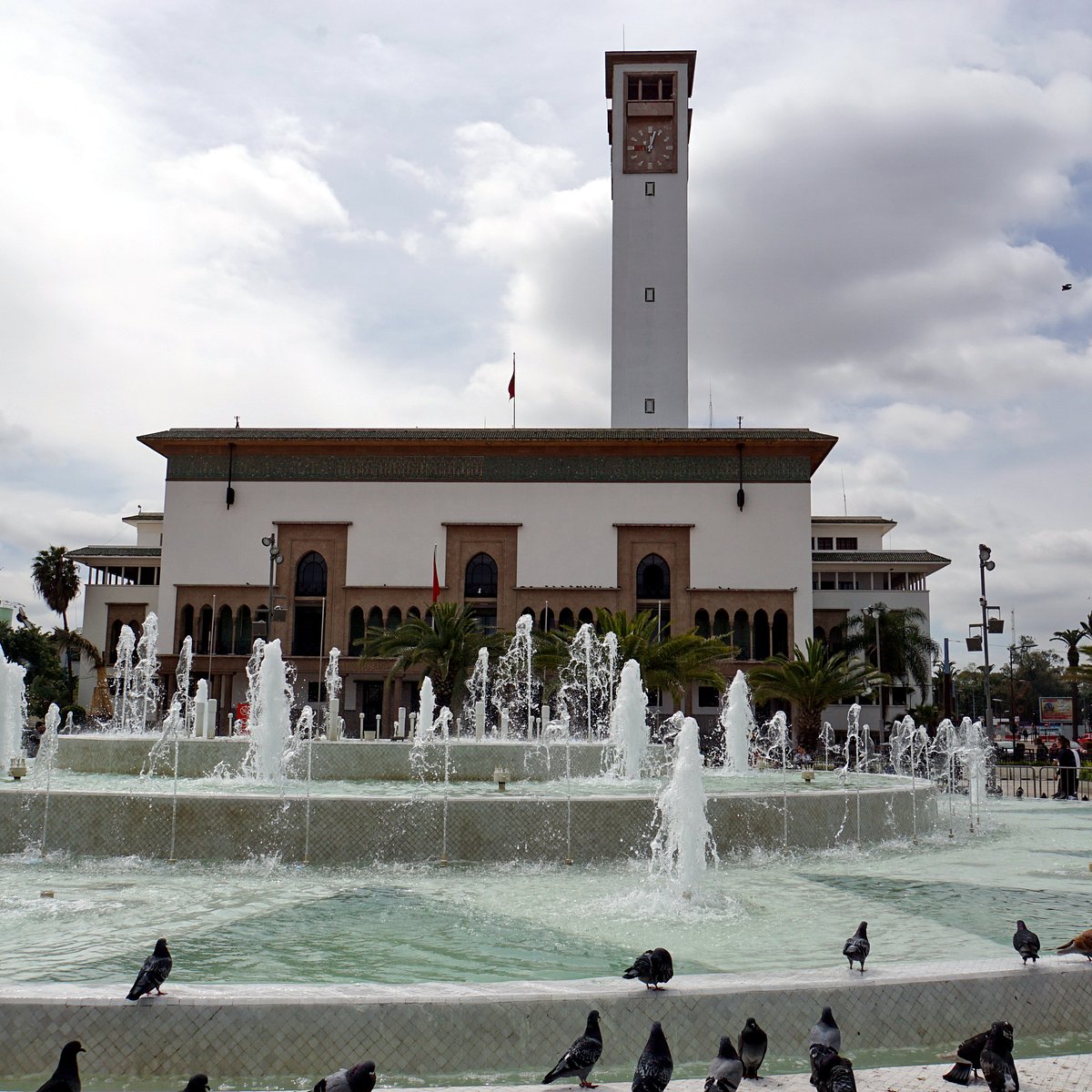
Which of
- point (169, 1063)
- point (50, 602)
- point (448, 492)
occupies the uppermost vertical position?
point (448, 492)

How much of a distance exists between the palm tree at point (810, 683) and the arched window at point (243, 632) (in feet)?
51.3

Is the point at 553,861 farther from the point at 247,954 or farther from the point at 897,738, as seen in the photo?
the point at 897,738

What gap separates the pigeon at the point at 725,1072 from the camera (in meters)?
3.36

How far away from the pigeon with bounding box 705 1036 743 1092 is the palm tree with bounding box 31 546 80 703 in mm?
43815

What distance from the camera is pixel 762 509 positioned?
3391 cm

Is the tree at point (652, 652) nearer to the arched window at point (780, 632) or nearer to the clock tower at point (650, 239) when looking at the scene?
the arched window at point (780, 632)

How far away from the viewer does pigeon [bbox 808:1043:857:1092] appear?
3.34 m

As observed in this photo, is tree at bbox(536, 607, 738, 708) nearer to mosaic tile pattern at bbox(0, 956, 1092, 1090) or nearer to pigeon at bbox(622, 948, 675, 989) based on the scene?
mosaic tile pattern at bbox(0, 956, 1092, 1090)

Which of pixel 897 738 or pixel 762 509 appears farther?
pixel 762 509

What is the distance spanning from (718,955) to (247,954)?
8.12 feet

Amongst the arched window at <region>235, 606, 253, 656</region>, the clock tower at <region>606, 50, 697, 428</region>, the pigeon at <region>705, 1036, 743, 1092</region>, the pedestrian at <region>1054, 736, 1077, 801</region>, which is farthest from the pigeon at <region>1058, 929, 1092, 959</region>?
the clock tower at <region>606, 50, 697, 428</region>

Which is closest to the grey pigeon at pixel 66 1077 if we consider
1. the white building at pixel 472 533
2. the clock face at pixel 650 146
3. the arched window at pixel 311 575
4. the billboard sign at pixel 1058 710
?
the white building at pixel 472 533

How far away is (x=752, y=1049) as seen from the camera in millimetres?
3746

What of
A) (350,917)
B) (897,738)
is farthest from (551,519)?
(350,917)
